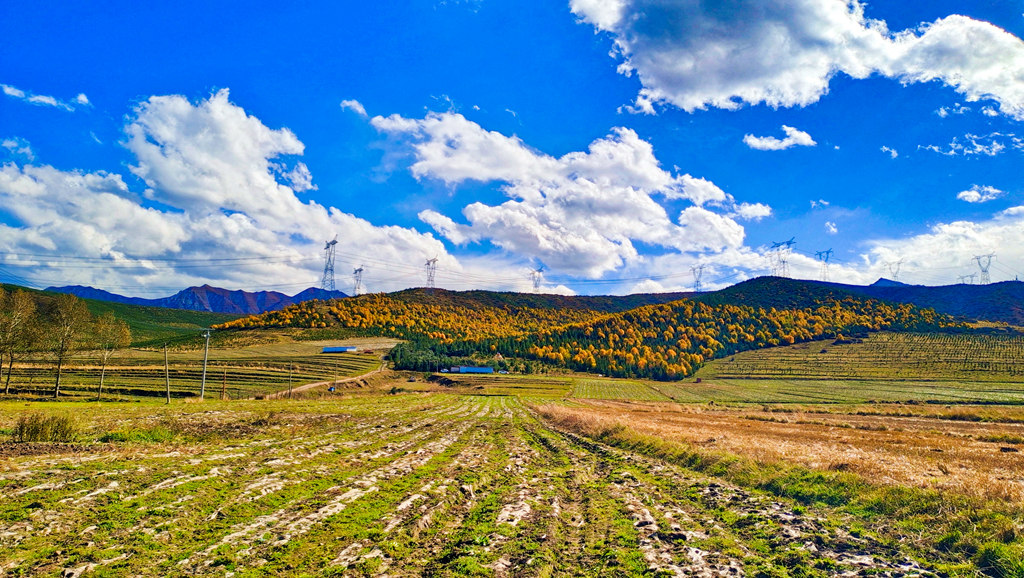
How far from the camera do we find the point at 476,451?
1028 inches

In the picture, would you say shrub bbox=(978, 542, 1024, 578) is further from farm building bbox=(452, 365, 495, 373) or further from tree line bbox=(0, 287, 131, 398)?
farm building bbox=(452, 365, 495, 373)

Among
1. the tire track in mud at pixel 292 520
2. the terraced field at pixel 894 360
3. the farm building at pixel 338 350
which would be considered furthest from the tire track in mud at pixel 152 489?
the farm building at pixel 338 350

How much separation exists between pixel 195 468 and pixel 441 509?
10281 mm

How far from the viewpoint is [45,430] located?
2092cm

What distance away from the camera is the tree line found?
5509cm

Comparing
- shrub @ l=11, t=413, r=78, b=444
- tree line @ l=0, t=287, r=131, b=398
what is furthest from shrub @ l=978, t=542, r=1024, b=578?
tree line @ l=0, t=287, r=131, b=398

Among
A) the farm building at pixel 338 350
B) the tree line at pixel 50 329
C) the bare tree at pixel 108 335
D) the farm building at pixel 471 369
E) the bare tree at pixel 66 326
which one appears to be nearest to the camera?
the tree line at pixel 50 329

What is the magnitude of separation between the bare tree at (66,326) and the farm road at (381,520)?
57.4m

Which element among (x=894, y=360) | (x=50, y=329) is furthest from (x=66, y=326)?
(x=894, y=360)

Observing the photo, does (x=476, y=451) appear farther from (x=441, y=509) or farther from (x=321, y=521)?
(x=321, y=521)

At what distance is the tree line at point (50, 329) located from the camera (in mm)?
55094

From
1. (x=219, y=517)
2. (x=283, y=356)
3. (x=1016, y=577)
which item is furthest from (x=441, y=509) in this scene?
(x=283, y=356)

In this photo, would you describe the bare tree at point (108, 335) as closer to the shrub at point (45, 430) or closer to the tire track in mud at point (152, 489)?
the shrub at point (45, 430)

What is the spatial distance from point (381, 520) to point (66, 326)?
244 feet
